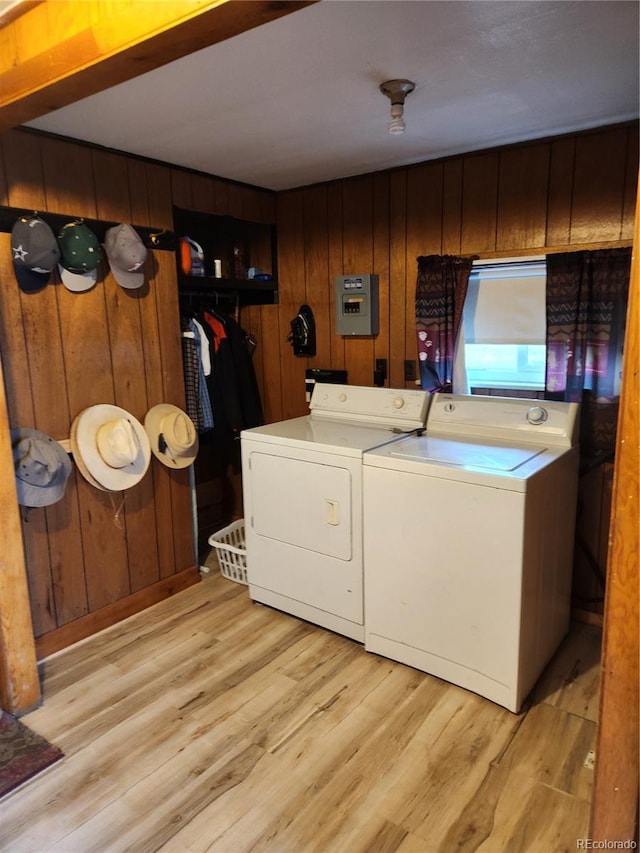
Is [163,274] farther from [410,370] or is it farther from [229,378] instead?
[410,370]

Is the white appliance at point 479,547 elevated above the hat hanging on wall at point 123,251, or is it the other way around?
the hat hanging on wall at point 123,251

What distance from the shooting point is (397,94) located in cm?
194

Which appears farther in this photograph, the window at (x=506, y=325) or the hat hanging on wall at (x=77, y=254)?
the window at (x=506, y=325)

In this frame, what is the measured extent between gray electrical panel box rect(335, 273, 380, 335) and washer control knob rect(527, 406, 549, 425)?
1.04 m

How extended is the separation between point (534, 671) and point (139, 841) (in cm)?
151

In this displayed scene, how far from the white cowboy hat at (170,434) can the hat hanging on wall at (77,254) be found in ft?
2.31

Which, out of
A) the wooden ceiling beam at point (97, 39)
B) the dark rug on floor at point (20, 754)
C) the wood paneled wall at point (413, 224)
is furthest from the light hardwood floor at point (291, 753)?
the wooden ceiling beam at point (97, 39)

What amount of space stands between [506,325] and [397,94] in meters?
1.27

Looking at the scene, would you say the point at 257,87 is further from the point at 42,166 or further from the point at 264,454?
the point at 264,454

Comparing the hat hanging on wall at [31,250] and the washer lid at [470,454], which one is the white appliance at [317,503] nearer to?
the washer lid at [470,454]

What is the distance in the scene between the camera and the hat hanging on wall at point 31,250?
2.19 metres

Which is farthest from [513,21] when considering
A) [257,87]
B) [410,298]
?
[410,298]

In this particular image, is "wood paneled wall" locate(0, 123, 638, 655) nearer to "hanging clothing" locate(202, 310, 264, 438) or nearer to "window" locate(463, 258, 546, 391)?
"window" locate(463, 258, 546, 391)

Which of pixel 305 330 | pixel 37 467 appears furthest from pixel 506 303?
pixel 37 467
